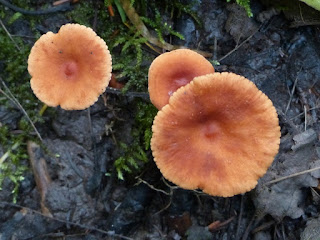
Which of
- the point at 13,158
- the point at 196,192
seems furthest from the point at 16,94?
the point at 196,192

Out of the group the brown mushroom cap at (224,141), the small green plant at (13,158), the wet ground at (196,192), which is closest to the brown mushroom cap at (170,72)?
the brown mushroom cap at (224,141)

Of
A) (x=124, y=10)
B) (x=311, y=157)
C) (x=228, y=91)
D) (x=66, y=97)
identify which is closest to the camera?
(x=228, y=91)

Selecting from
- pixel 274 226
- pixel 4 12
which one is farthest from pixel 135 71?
pixel 274 226

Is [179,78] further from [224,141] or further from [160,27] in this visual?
[160,27]

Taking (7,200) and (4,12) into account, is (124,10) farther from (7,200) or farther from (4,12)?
(7,200)

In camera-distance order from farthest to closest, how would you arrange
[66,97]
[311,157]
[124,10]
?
1. [124,10]
2. [311,157]
3. [66,97]

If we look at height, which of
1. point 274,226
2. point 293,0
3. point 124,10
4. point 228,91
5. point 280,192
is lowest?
point 274,226
